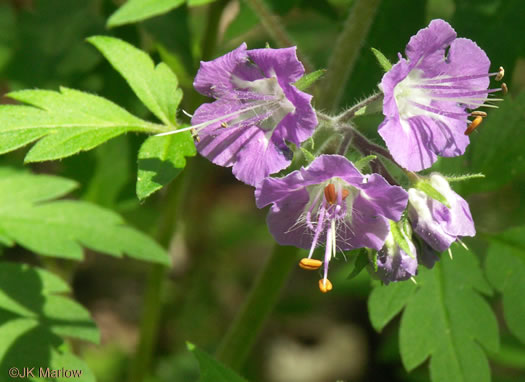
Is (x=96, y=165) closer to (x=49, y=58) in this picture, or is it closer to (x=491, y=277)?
(x=49, y=58)

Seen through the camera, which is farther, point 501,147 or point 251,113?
point 501,147

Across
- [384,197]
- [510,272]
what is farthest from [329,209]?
[510,272]

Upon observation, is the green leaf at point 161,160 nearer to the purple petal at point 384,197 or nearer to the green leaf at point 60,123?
the green leaf at point 60,123

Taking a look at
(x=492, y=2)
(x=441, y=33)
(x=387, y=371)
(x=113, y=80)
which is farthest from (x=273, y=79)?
(x=387, y=371)

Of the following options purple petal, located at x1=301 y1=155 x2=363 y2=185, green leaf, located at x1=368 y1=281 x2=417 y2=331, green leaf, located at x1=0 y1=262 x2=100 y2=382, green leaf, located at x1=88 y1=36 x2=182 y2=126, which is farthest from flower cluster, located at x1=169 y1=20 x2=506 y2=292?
green leaf, located at x1=0 y1=262 x2=100 y2=382

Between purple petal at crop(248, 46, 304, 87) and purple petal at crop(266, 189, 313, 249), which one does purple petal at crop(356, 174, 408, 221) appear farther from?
purple petal at crop(248, 46, 304, 87)

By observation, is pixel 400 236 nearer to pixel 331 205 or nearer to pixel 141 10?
pixel 331 205
